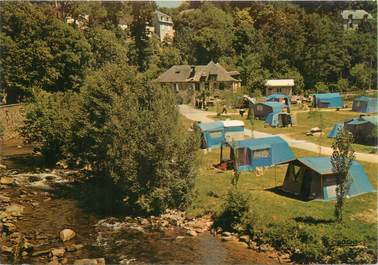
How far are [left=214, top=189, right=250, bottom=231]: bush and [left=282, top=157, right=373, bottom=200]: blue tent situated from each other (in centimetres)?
407

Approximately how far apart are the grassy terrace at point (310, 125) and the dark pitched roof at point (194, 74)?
19.9 meters

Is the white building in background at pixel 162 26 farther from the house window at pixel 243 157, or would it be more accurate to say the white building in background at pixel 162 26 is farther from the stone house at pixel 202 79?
the house window at pixel 243 157

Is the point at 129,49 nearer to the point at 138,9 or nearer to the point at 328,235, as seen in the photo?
the point at 138,9

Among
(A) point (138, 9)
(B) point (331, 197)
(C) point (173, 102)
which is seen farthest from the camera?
(A) point (138, 9)

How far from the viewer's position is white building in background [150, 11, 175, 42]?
10900cm

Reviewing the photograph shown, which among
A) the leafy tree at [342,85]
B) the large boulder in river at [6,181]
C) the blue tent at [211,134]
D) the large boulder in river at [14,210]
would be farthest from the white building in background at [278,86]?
the large boulder in river at [14,210]

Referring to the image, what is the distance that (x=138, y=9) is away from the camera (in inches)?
3853

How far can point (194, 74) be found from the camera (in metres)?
74.5

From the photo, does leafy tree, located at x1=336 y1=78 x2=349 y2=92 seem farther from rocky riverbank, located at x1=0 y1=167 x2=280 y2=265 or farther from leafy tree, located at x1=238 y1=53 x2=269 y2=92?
rocky riverbank, located at x1=0 y1=167 x2=280 y2=265

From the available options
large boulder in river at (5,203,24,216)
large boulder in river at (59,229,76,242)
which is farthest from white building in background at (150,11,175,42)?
large boulder in river at (59,229,76,242)

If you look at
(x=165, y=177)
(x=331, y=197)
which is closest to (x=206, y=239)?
(x=165, y=177)

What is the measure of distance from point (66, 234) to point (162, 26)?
9522cm

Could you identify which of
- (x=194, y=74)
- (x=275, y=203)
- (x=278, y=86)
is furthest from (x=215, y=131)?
(x=194, y=74)

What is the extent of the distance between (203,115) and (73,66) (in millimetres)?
18828
